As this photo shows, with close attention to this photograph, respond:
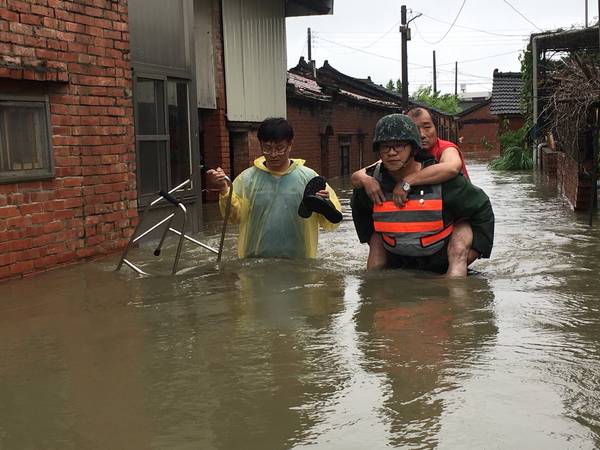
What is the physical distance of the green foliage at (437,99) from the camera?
7144 cm

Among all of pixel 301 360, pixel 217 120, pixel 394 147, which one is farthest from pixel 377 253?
pixel 217 120

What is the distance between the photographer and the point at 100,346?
4047 mm

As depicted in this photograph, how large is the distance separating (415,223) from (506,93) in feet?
104

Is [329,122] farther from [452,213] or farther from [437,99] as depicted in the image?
[437,99]

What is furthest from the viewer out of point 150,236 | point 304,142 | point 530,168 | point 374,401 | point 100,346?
point 530,168

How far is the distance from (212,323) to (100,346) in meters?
0.66

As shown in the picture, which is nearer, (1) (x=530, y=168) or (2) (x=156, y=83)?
(2) (x=156, y=83)

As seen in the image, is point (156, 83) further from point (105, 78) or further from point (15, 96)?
point (15, 96)

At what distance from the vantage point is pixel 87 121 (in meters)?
7.34

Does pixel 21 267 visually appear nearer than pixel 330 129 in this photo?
Yes

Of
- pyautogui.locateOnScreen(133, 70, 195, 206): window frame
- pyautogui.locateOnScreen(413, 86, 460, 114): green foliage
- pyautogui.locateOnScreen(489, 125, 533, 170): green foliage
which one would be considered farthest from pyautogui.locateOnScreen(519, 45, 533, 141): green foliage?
pyautogui.locateOnScreen(413, 86, 460, 114): green foliage

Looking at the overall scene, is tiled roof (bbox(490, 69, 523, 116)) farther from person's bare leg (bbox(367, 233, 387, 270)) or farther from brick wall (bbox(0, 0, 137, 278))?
person's bare leg (bbox(367, 233, 387, 270))

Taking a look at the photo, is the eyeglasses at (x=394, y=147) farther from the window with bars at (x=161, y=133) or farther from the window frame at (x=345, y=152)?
the window frame at (x=345, y=152)

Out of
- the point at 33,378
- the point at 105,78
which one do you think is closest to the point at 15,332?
the point at 33,378
